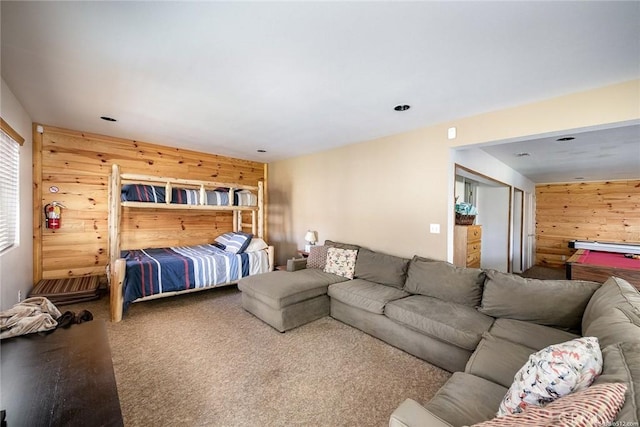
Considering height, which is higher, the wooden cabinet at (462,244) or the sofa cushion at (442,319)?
the wooden cabinet at (462,244)

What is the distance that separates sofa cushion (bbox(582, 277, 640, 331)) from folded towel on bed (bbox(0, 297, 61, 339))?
10.6 ft

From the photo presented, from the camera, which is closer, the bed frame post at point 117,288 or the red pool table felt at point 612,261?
the bed frame post at point 117,288

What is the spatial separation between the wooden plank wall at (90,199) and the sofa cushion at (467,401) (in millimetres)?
4704

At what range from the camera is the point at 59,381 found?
3.63ft

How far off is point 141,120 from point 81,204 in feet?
5.81

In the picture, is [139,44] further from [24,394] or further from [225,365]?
[225,365]

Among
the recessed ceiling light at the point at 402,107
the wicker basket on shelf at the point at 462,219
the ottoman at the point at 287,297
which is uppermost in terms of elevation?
the recessed ceiling light at the point at 402,107

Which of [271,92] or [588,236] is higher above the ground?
[271,92]

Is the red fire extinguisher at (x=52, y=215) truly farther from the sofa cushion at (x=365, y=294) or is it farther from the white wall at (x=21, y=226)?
the sofa cushion at (x=365, y=294)

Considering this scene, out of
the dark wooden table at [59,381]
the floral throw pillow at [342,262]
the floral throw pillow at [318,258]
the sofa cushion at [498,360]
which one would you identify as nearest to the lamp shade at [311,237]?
the floral throw pillow at [318,258]

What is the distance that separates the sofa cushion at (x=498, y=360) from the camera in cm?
142

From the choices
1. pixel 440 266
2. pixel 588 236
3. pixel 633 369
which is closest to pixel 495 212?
pixel 588 236

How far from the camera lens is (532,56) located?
177 cm

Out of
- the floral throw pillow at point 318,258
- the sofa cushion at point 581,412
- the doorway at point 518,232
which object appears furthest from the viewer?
the doorway at point 518,232
